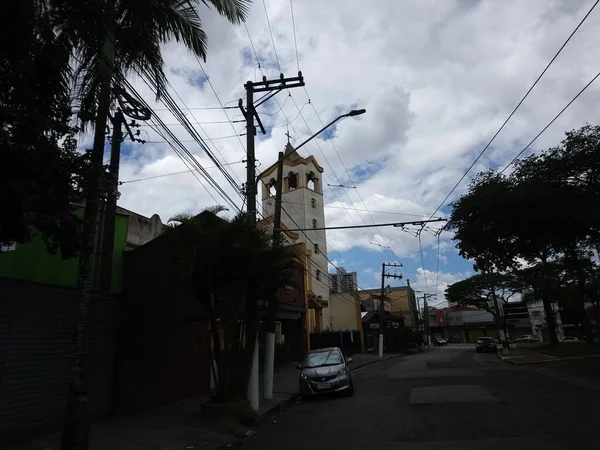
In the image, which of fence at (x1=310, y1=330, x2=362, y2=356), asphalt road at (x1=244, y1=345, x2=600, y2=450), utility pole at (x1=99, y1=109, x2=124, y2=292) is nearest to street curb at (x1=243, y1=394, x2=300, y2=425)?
asphalt road at (x1=244, y1=345, x2=600, y2=450)

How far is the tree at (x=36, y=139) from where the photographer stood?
18.7 ft

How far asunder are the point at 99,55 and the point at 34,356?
5.47 meters

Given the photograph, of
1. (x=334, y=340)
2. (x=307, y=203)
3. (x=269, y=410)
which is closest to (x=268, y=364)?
(x=269, y=410)

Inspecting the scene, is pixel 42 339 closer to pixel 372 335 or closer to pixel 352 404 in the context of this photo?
pixel 352 404

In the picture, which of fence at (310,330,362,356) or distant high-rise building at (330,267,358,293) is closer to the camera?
fence at (310,330,362,356)

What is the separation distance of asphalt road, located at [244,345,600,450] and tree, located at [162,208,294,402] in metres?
1.59

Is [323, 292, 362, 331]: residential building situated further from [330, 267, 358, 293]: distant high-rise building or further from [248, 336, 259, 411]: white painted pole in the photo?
[248, 336, 259, 411]: white painted pole

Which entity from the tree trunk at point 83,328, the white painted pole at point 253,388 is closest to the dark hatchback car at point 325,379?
the white painted pole at point 253,388

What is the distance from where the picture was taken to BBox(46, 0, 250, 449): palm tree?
680 cm

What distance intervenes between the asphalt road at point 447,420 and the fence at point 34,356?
3.80 metres

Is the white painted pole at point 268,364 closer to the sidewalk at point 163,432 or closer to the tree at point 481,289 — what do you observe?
the sidewalk at point 163,432

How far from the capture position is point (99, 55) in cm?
801

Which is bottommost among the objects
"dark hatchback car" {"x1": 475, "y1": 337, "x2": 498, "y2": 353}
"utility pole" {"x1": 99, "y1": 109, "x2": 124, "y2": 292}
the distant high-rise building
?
"dark hatchback car" {"x1": 475, "y1": 337, "x2": 498, "y2": 353}

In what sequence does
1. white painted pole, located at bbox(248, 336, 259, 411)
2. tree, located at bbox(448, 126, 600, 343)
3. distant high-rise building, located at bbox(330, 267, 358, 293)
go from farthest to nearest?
distant high-rise building, located at bbox(330, 267, 358, 293) < tree, located at bbox(448, 126, 600, 343) < white painted pole, located at bbox(248, 336, 259, 411)
